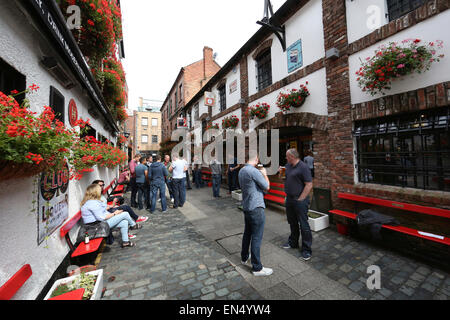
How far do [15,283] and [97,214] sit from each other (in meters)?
1.94

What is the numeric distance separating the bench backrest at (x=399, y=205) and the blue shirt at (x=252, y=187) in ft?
9.46

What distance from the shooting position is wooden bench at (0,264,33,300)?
1657 millimetres

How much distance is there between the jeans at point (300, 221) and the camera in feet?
11.6

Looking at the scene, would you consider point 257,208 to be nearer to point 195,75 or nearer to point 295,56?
point 295,56

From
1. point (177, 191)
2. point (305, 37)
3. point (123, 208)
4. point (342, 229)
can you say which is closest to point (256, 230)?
point (342, 229)

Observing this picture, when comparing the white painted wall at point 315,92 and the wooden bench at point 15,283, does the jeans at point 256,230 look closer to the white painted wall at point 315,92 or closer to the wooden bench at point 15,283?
the wooden bench at point 15,283

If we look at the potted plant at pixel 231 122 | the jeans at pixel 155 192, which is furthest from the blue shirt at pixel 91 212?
the potted plant at pixel 231 122

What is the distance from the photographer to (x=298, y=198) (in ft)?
12.0

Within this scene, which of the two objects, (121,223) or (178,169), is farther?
(178,169)

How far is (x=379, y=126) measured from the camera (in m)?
4.22

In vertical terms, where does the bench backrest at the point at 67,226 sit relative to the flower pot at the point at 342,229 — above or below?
above

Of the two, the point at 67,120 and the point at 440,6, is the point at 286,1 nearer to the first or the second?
the point at 440,6

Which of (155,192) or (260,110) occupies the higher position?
(260,110)
